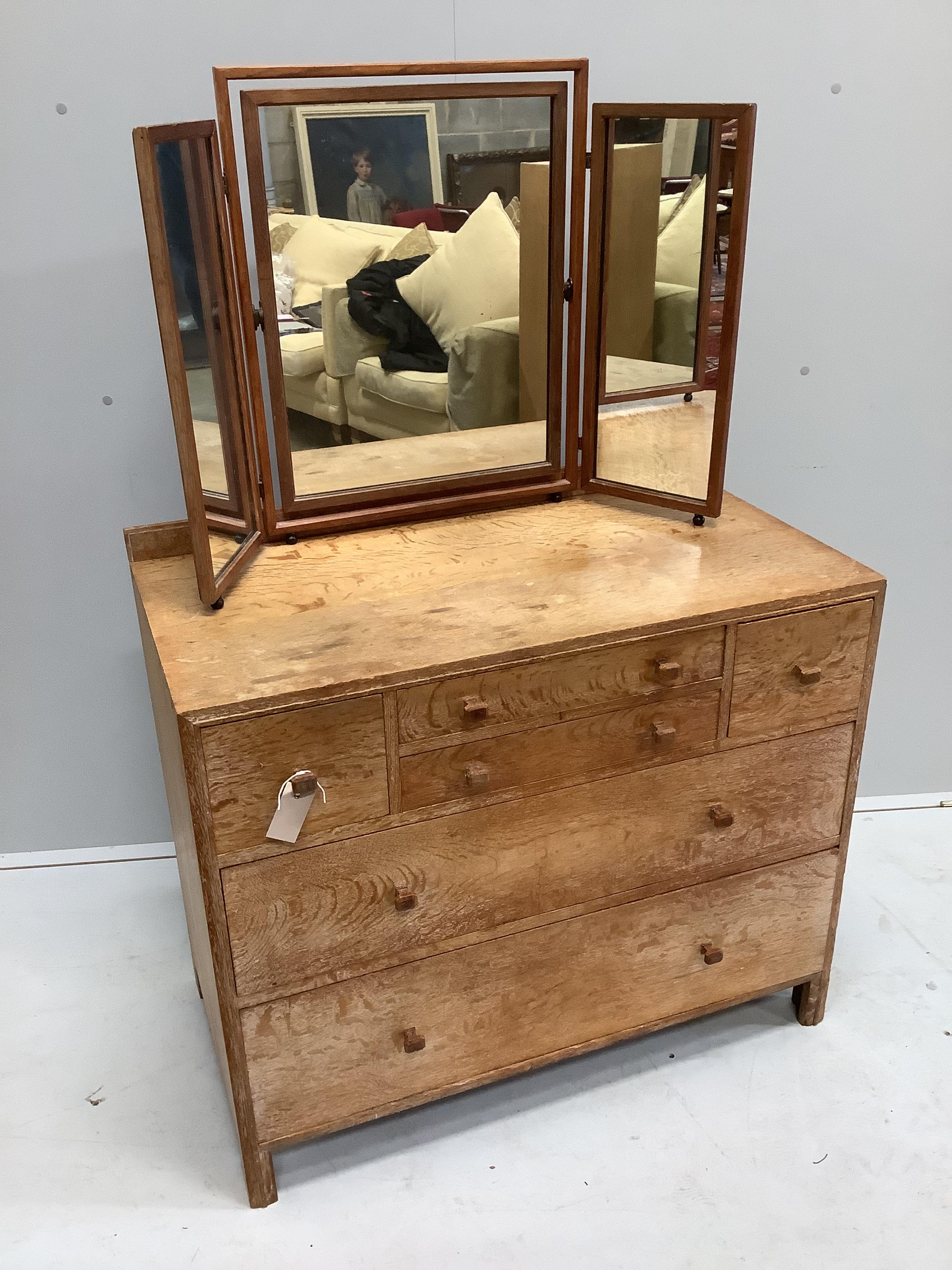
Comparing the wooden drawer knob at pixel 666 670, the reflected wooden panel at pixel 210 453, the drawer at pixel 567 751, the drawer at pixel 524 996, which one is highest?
the reflected wooden panel at pixel 210 453

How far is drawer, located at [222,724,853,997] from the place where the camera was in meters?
A: 1.50

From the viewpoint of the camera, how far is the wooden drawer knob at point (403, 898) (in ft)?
5.09

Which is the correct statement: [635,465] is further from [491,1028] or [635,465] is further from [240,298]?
[491,1028]

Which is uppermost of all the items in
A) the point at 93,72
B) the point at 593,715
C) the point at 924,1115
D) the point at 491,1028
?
the point at 93,72

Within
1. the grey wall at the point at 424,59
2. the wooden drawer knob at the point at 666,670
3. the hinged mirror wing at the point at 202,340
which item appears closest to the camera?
the hinged mirror wing at the point at 202,340

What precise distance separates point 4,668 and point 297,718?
1.04 m

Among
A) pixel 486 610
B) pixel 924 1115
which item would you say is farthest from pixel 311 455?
pixel 924 1115

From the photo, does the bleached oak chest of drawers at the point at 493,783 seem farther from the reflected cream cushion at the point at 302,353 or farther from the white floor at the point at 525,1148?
the reflected cream cushion at the point at 302,353

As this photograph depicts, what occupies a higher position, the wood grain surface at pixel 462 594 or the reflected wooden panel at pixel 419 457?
the reflected wooden panel at pixel 419 457

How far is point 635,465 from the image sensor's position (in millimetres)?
1915

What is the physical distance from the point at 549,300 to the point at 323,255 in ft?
1.27

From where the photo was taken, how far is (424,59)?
1852 mm

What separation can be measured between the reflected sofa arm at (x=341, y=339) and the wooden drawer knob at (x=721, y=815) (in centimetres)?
88

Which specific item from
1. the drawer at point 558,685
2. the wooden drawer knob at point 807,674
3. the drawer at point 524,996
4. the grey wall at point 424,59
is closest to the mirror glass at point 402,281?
the grey wall at point 424,59
